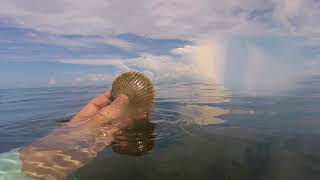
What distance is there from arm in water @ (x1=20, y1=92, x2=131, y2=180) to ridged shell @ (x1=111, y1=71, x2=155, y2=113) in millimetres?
257

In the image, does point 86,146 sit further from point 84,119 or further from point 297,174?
point 297,174

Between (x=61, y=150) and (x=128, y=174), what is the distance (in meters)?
2.28

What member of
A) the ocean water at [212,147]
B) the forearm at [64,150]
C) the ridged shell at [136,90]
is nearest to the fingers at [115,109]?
the ridged shell at [136,90]

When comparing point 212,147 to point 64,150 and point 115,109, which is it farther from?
point 115,109

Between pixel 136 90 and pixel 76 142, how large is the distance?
2.96 m

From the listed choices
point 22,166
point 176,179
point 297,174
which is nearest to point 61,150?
point 22,166

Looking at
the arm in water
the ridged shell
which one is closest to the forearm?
the arm in water

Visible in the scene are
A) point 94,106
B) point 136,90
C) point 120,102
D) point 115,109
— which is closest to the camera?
point 115,109

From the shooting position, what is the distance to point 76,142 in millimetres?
8445

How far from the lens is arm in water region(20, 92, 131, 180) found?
664cm

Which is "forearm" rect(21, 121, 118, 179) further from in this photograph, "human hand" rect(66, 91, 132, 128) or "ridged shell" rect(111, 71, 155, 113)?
"ridged shell" rect(111, 71, 155, 113)

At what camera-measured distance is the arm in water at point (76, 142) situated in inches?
262

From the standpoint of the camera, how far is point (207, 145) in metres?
8.00

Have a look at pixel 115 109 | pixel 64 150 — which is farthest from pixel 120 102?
pixel 64 150
